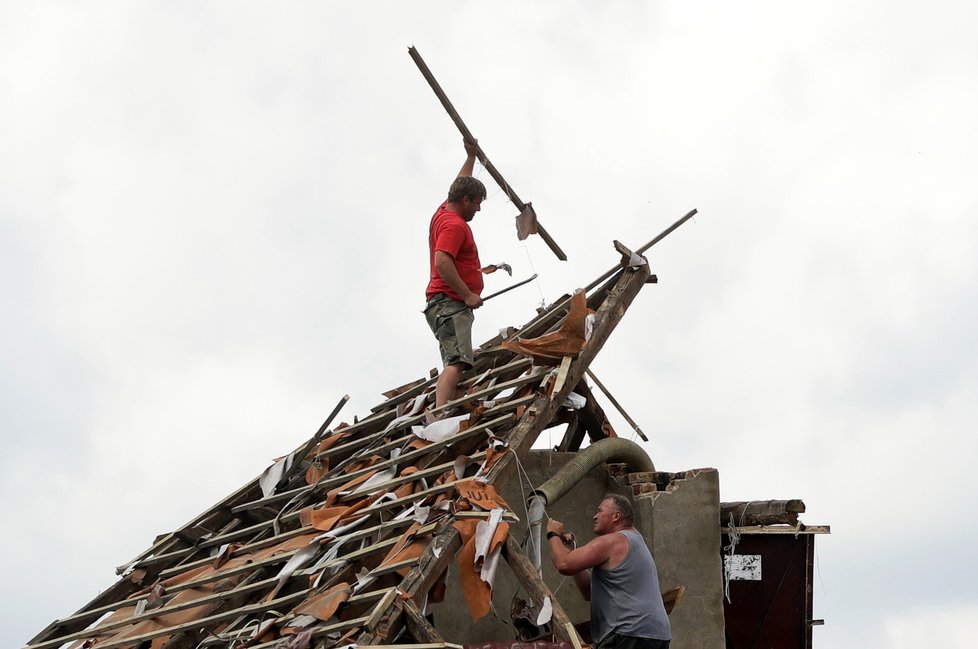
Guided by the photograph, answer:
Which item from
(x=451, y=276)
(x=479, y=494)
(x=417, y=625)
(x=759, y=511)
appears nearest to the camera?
(x=417, y=625)

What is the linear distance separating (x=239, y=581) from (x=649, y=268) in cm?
358

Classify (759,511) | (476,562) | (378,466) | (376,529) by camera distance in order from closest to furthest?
1. (476,562)
2. (376,529)
3. (378,466)
4. (759,511)

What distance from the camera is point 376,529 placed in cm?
686

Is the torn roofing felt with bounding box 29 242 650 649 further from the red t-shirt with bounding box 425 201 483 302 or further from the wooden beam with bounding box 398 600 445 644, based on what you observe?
the red t-shirt with bounding box 425 201 483 302

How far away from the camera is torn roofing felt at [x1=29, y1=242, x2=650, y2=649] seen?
634 centimetres

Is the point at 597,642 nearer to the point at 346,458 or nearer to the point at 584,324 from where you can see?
the point at 584,324

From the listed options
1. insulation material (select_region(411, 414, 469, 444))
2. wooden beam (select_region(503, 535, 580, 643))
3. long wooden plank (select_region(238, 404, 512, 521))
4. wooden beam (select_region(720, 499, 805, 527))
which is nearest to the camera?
wooden beam (select_region(503, 535, 580, 643))

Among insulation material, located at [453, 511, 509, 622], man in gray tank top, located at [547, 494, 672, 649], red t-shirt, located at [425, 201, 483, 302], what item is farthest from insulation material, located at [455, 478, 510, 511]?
red t-shirt, located at [425, 201, 483, 302]

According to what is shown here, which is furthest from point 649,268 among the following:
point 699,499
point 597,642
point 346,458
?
point 597,642

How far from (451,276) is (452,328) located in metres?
0.47

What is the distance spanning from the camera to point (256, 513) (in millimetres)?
8734

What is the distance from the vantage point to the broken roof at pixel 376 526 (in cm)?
634

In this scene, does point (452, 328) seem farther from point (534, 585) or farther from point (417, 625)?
point (417, 625)

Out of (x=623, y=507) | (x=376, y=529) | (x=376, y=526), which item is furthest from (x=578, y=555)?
(x=376, y=526)
